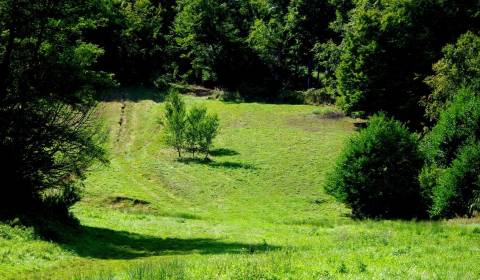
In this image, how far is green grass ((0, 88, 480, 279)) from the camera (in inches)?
594

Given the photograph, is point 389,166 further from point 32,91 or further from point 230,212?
point 32,91

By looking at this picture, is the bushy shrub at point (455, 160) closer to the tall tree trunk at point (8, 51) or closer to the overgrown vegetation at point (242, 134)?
the overgrown vegetation at point (242, 134)

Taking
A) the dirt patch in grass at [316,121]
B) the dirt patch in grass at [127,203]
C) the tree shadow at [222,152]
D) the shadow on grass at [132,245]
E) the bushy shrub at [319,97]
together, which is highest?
the bushy shrub at [319,97]

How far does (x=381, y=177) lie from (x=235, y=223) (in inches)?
529

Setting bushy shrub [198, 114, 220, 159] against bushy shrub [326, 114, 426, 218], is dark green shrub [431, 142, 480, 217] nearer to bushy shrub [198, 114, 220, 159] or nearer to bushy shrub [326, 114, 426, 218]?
bushy shrub [326, 114, 426, 218]

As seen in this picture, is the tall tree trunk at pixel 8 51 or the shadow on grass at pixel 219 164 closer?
the tall tree trunk at pixel 8 51

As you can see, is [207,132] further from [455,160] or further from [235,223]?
[455,160]

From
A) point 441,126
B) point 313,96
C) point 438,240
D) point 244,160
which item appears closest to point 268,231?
point 438,240

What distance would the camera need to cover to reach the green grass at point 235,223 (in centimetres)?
1509

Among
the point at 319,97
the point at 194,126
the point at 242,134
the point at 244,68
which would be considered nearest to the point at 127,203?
the point at 194,126

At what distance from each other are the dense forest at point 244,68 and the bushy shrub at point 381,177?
19cm

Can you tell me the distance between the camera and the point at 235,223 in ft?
116

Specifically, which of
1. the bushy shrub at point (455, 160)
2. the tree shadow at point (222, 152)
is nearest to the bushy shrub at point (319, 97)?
the tree shadow at point (222, 152)

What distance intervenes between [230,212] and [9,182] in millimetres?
20129
